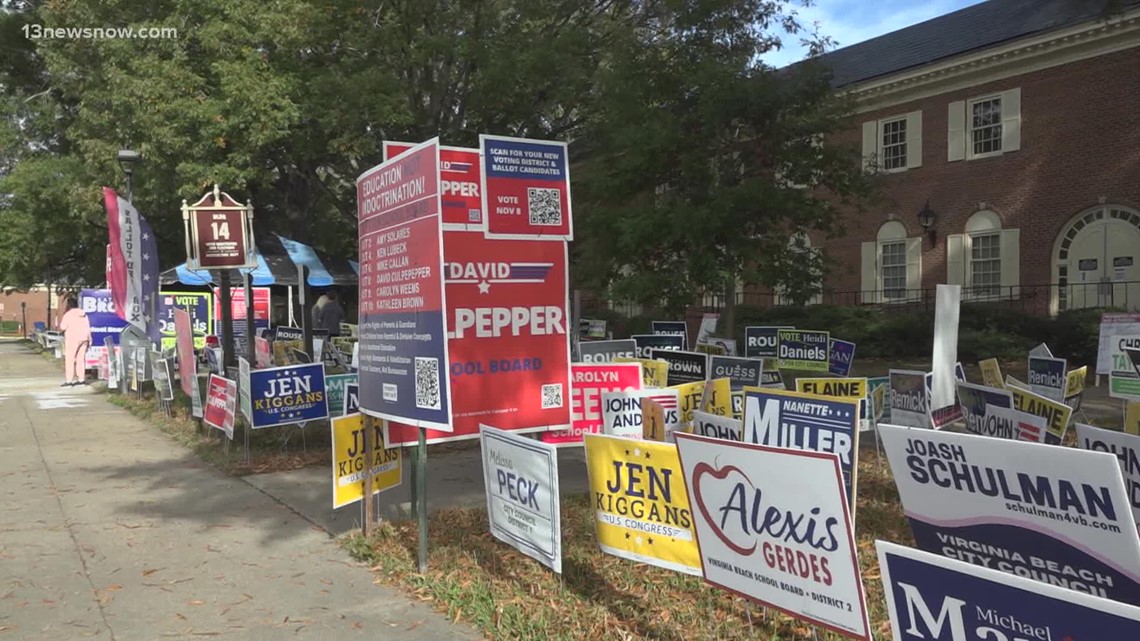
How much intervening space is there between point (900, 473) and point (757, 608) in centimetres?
147

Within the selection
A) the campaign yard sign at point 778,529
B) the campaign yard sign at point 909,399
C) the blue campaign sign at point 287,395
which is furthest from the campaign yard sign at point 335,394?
the campaign yard sign at point 778,529

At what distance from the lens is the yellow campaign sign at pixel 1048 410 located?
6.48m

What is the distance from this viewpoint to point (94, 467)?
958 centimetres

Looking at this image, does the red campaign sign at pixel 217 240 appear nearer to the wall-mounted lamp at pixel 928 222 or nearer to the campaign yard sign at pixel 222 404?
the campaign yard sign at pixel 222 404

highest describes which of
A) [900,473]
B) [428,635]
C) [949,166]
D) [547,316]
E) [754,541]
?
[949,166]

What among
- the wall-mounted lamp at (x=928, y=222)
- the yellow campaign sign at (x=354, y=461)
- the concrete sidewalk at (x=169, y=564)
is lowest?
the concrete sidewalk at (x=169, y=564)

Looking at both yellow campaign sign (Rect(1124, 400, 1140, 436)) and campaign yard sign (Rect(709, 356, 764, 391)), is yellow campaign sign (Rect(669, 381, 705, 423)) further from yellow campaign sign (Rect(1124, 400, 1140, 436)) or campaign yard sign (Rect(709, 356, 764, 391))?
yellow campaign sign (Rect(1124, 400, 1140, 436))

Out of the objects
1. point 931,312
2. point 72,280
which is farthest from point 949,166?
point 72,280

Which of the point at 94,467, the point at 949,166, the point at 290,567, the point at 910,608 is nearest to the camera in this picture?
the point at 910,608

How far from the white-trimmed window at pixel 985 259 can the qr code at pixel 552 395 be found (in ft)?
69.8

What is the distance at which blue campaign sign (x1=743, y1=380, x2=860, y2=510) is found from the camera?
5.15 m

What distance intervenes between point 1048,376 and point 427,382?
25.2 feet

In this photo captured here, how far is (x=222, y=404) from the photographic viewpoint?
10000 millimetres

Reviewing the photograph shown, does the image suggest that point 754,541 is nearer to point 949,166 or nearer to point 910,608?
point 910,608
